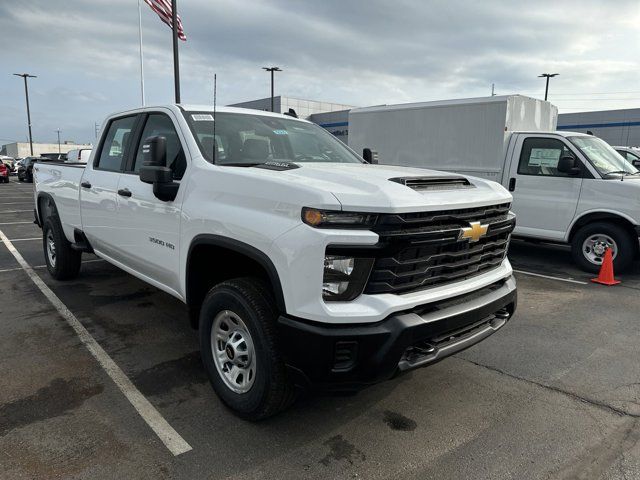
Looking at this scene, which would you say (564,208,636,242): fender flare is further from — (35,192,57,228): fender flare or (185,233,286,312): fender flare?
(35,192,57,228): fender flare

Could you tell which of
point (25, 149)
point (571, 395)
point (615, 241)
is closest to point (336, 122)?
point (615, 241)

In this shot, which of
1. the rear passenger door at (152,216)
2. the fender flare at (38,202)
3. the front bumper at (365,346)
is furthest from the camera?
the fender flare at (38,202)

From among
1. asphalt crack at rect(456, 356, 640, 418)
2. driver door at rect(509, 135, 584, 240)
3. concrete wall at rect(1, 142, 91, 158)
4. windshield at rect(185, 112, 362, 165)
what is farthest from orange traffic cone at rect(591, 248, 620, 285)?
concrete wall at rect(1, 142, 91, 158)

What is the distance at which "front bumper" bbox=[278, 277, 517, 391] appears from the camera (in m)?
2.46

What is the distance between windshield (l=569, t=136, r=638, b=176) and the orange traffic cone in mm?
1289

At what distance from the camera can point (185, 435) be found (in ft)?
9.62

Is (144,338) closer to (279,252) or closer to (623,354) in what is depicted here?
(279,252)

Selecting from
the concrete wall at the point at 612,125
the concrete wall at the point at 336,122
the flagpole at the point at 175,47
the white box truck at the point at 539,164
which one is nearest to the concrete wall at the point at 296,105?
the concrete wall at the point at 336,122

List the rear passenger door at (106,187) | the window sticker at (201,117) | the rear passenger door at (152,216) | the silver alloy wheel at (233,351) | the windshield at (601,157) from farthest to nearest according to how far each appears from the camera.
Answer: the windshield at (601,157)
the rear passenger door at (106,187)
the window sticker at (201,117)
the rear passenger door at (152,216)
the silver alloy wheel at (233,351)

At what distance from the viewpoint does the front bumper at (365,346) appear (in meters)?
2.46

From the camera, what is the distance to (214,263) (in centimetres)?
341

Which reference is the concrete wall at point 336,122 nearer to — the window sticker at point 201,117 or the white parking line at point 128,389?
the white parking line at point 128,389

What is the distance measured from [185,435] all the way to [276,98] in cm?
3891

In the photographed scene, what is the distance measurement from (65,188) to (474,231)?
4.76 meters
